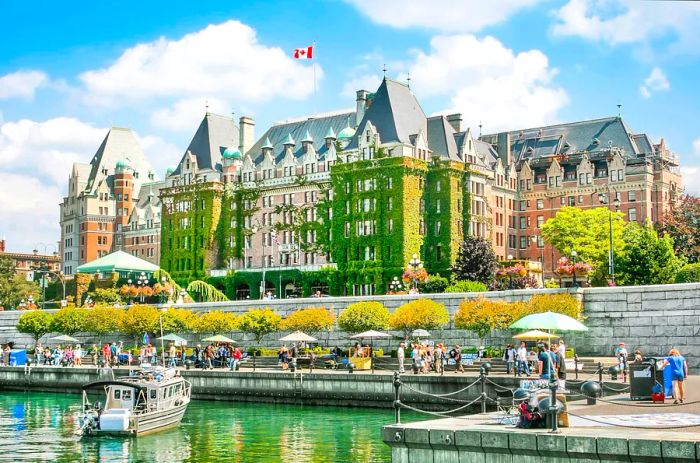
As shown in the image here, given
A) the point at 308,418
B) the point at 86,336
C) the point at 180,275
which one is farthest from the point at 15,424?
the point at 180,275

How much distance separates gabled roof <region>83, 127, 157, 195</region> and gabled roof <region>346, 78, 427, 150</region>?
74.3 metres

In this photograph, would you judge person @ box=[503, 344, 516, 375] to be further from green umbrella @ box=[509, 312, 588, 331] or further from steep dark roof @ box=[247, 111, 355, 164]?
steep dark roof @ box=[247, 111, 355, 164]

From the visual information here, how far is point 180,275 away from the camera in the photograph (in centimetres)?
12294

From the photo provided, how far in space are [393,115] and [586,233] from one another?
23.7m

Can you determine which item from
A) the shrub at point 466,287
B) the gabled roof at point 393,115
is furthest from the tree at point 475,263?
the gabled roof at point 393,115

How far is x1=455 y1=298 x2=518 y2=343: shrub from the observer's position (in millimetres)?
61531

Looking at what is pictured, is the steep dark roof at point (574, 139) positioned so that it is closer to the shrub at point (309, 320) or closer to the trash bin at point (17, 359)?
the shrub at point (309, 320)

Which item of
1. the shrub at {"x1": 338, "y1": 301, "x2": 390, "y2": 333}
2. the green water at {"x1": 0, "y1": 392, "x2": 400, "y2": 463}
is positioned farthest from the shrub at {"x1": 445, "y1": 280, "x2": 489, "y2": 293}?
the green water at {"x1": 0, "y1": 392, "x2": 400, "y2": 463}

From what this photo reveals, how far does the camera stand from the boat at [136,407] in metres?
43.5

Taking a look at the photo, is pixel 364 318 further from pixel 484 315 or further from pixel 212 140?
pixel 212 140

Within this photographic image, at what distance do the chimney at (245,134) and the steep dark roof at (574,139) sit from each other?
97.9ft

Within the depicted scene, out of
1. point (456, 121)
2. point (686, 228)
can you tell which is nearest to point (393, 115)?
point (456, 121)

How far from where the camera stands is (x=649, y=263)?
82562 mm

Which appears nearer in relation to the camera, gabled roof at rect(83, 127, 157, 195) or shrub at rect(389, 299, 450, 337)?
shrub at rect(389, 299, 450, 337)
